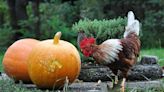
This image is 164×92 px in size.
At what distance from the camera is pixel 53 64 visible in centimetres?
538

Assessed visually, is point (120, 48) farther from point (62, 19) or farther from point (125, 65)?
point (62, 19)

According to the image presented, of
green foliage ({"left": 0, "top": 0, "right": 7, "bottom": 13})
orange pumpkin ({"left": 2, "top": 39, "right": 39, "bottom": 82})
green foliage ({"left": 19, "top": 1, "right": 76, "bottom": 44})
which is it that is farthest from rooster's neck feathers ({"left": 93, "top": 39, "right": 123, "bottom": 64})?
green foliage ({"left": 0, "top": 0, "right": 7, "bottom": 13})

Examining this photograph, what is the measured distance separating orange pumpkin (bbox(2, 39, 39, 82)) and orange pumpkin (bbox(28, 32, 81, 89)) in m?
0.50

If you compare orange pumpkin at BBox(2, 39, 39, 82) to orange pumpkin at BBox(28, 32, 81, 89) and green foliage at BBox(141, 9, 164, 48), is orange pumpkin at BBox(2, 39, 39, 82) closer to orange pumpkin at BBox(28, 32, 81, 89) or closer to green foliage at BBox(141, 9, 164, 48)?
orange pumpkin at BBox(28, 32, 81, 89)

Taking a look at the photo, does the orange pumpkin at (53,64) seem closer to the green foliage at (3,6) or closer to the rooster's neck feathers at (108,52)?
the rooster's neck feathers at (108,52)

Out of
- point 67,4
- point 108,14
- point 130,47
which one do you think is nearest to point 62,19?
point 67,4

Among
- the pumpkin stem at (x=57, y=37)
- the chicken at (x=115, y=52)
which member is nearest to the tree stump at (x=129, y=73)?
the pumpkin stem at (x=57, y=37)

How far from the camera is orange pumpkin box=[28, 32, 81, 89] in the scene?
5395 millimetres

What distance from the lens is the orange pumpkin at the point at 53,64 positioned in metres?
5.39

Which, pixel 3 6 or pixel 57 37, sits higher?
pixel 57 37

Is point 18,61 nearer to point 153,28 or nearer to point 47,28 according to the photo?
point 47,28

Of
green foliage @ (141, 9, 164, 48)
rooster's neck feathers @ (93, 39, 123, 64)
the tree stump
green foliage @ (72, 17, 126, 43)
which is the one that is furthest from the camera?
green foliage @ (141, 9, 164, 48)

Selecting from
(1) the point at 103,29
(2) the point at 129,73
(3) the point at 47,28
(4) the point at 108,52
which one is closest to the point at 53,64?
(4) the point at 108,52

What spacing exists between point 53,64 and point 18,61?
855mm
